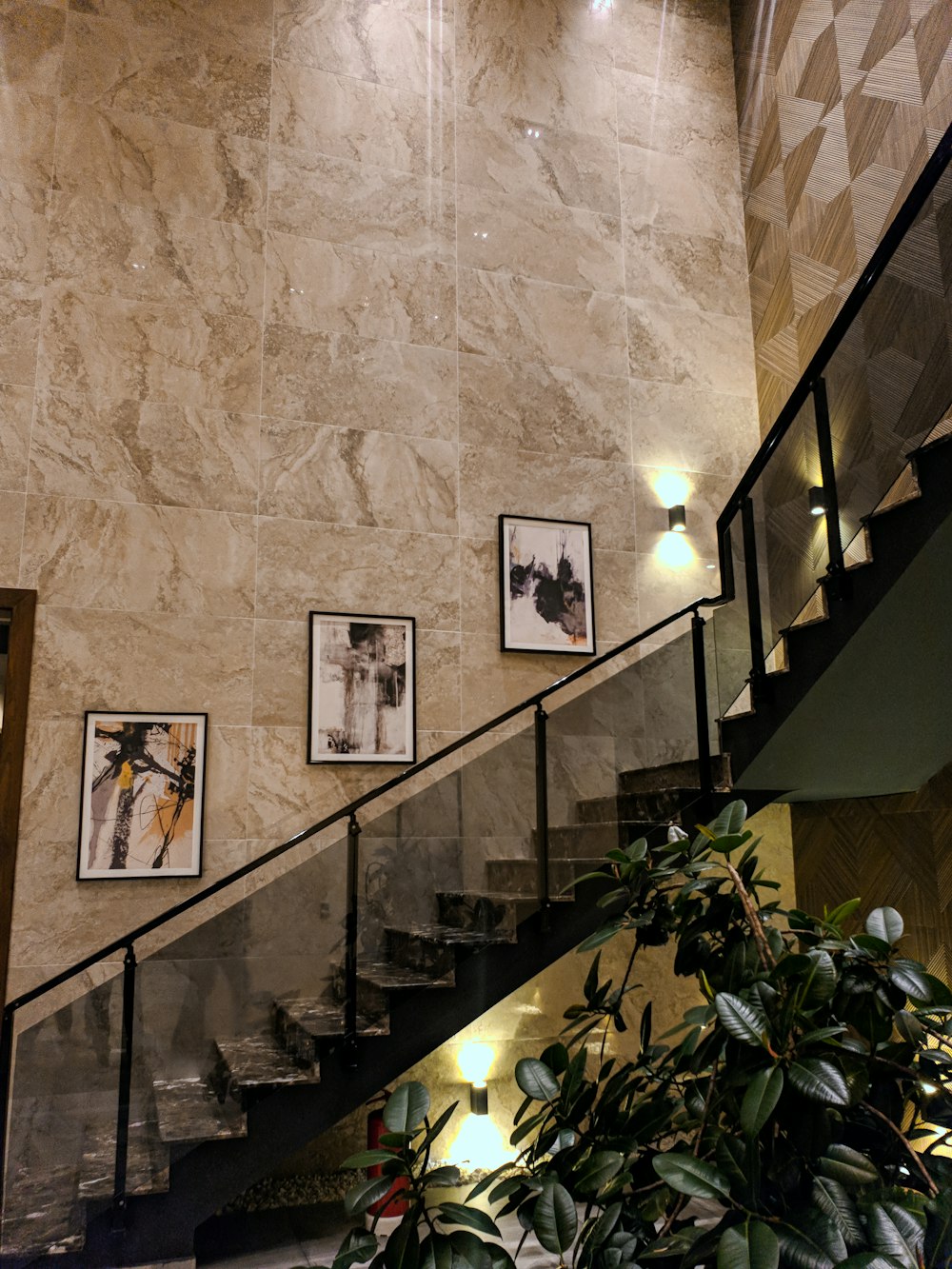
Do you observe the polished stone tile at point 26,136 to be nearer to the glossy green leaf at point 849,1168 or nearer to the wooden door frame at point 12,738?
the wooden door frame at point 12,738

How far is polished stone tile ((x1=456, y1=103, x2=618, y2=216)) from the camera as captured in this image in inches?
264

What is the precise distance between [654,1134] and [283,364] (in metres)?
4.95

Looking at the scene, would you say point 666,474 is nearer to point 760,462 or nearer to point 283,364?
point 760,462

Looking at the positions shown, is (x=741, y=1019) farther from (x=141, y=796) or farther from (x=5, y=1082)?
(x=141, y=796)

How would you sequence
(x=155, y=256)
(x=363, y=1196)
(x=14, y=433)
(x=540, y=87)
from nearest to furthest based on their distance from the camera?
(x=363, y=1196) < (x=14, y=433) < (x=155, y=256) < (x=540, y=87)

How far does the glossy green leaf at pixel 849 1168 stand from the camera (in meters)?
1.62

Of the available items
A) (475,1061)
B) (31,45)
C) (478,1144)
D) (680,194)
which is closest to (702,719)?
(475,1061)

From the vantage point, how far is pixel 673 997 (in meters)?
6.32

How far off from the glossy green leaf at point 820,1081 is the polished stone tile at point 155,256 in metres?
5.31

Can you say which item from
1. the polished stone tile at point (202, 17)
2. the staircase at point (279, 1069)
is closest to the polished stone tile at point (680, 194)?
the polished stone tile at point (202, 17)

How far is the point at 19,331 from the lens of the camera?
546cm

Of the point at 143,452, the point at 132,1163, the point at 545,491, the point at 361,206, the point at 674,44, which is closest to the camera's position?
the point at 132,1163

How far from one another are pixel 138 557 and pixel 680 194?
178 inches

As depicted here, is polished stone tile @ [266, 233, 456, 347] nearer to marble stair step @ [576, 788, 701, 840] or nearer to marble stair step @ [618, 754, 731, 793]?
marble stair step @ [618, 754, 731, 793]
